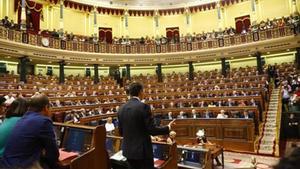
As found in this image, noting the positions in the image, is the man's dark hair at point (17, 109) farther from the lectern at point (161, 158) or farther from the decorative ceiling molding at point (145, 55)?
the decorative ceiling molding at point (145, 55)

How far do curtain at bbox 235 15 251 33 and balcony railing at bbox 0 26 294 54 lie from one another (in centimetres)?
317

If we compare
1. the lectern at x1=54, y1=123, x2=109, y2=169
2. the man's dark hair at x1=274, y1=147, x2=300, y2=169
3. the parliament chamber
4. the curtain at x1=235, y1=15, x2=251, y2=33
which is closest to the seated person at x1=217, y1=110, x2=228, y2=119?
A: the parliament chamber

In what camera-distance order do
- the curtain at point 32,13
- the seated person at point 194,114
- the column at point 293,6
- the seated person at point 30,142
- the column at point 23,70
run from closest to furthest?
the seated person at point 30,142 < the seated person at point 194,114 < the column at point 23,70 < the curtain at point 32,13 < the column at point 293,6

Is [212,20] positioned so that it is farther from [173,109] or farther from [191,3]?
[173,109]

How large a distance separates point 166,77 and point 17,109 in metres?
Result: 15.0

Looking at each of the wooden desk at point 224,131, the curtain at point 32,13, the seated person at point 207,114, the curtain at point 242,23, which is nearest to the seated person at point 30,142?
the wooden desk at point 224,131

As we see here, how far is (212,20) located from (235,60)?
370 centimetres

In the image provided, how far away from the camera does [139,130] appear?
2.26 metres

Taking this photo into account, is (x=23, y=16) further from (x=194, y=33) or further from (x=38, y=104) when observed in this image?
(x=38, y=104)

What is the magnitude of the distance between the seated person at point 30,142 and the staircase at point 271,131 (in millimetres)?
6841

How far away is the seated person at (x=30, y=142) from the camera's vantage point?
1734 mm

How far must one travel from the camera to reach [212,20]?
19.2 metres

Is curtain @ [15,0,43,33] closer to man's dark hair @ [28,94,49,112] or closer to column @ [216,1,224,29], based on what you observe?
column @ [216,1,224,29]

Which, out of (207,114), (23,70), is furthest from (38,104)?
(23,70)
